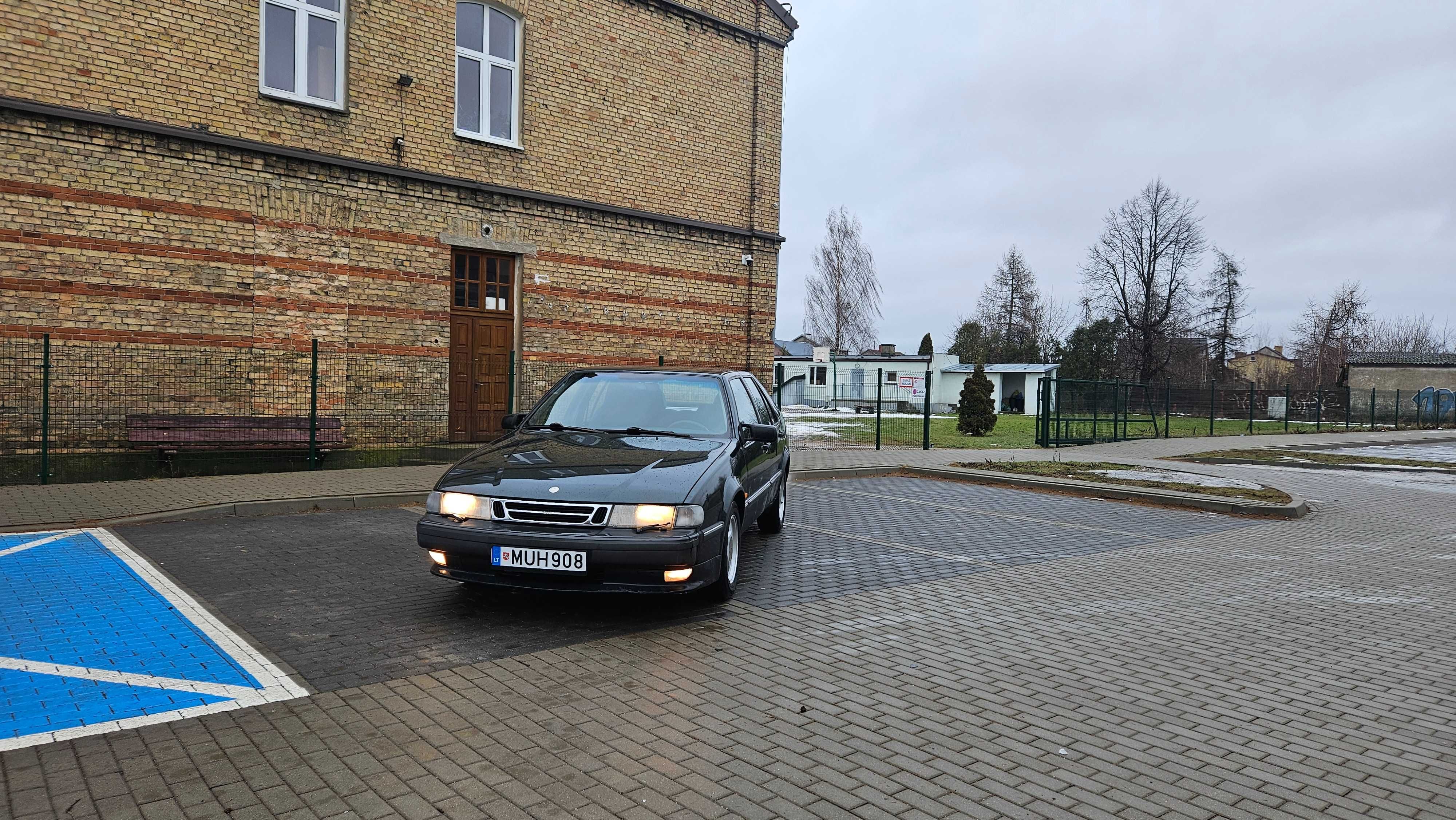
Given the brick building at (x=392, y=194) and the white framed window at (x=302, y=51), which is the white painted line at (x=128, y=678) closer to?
the brick building at (x=392, y=194)

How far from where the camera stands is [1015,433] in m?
31.4

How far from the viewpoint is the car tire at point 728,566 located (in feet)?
19.7

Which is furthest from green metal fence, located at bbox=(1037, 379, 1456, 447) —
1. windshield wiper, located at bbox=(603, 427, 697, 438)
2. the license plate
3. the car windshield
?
the license plate

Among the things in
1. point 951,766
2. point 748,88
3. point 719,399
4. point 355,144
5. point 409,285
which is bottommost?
point 951,766

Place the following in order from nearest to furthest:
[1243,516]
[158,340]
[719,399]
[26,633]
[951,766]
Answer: [951,766] → [26,633] → [719,399] → [1243,516] → [158,340]

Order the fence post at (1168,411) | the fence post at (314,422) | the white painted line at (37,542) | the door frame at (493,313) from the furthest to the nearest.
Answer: the fence post at (1168,411)
the door frame at (493,313)
the fence post at (314,422)
the white painted line at (37,542)

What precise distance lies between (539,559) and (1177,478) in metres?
13.0

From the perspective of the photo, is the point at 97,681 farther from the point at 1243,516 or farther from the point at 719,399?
the point at 1243,516

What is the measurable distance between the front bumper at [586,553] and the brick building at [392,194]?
9187 millimetres

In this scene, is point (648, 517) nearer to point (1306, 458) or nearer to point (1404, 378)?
point (1306, 458)

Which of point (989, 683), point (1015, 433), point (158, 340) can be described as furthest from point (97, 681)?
point (1015, 433)

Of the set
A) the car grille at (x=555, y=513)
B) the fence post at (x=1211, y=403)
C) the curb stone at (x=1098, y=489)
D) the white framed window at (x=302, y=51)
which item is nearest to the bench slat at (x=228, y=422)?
the white framed window at (x=302, y=51)

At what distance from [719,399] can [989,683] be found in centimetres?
342

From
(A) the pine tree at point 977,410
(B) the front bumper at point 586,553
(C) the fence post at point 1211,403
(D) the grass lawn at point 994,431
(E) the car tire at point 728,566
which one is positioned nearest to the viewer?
(B) the front bumper at point 586,553
